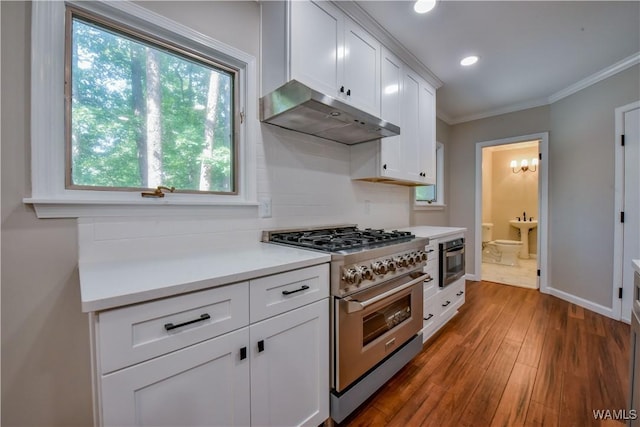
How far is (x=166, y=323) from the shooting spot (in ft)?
2.59

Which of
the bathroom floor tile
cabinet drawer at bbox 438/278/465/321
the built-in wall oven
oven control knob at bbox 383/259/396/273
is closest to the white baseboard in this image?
the bathroom floor tile

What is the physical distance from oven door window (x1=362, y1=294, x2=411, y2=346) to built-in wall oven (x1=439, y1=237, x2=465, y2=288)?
0.76m

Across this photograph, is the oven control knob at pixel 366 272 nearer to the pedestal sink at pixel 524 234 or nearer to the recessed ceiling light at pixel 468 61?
the recessed ceiling light at pixel 468 61

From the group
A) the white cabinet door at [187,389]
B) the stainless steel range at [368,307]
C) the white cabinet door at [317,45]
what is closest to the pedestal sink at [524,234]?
the stainless steel range at [368,307]

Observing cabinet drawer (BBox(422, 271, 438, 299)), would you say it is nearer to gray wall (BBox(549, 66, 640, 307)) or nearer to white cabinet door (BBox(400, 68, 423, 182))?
white cabinet door (BBox(400, 68, 423, 182))

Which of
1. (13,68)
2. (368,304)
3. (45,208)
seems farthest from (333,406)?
(13,68)

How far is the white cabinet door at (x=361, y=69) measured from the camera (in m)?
1.80

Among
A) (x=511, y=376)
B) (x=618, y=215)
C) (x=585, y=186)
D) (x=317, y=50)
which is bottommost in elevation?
(x=511, y=376)

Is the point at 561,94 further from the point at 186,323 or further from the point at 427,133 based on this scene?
the point at 186,323

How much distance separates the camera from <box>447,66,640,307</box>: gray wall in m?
2.73

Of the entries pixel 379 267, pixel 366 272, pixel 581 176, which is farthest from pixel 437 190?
pixel 366 272

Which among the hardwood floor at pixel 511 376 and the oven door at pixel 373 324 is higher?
the oven door at pixel 373 324

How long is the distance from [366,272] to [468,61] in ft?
8.09

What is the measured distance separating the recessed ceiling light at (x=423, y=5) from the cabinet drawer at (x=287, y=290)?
74.3 inches
